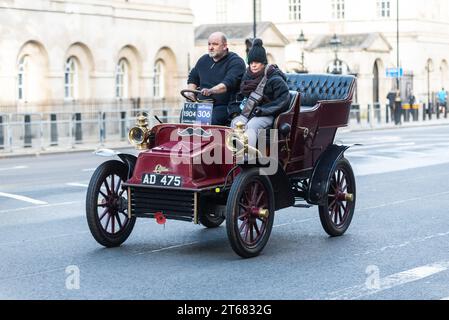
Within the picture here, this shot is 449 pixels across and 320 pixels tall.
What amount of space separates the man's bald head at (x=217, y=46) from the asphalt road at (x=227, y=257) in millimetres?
1898

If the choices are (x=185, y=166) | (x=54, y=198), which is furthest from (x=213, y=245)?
(x=54, y=198)

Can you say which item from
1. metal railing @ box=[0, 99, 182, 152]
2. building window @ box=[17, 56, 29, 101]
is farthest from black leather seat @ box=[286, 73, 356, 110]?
building window @ box=[17, 56, 29, 101]

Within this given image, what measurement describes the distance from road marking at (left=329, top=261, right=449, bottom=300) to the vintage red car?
1457 millimetres

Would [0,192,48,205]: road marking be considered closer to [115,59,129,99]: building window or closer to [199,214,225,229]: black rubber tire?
[199,214,225,229]: black rubber tire

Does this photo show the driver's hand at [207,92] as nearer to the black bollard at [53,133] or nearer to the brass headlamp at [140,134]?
the brass headlamp at [140,134]

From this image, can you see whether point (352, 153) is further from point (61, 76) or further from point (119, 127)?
point (61, 76)

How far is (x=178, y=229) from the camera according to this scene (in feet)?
40.0

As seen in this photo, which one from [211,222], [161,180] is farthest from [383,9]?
[161,180]

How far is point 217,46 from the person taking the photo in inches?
431

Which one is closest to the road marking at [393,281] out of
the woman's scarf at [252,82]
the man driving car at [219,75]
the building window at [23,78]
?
the woman's scarf at [252,82]

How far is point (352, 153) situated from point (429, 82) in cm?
4963

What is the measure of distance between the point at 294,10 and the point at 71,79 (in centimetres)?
3943

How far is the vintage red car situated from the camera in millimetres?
9984

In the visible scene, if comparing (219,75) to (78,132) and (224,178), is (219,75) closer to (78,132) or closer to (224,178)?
(224,178)
